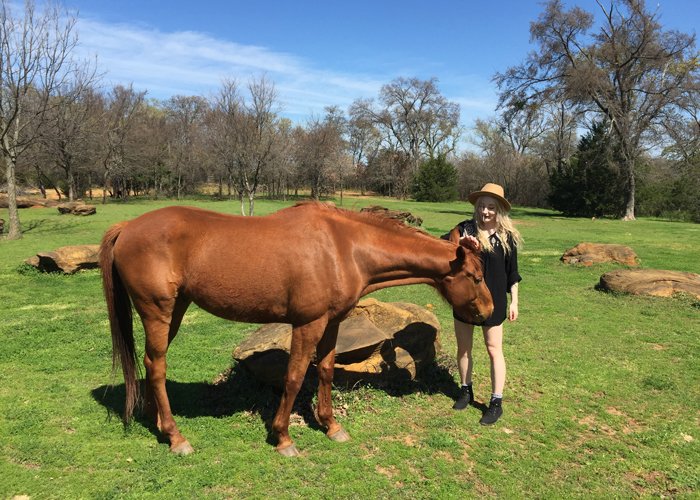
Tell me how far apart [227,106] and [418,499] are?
2486 centimetres

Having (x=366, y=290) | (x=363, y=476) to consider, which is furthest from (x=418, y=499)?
(x=366, y=290)

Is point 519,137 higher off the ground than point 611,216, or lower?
higher

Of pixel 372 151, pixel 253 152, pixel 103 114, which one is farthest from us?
pixel 372 151

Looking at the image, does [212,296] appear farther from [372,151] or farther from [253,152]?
[372,151]

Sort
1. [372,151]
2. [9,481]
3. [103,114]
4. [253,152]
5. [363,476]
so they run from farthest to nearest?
[372,151] → [103,114] → [253,152] → [363,476] → [9,481]

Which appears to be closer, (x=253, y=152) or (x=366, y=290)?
(x=366, y=290)

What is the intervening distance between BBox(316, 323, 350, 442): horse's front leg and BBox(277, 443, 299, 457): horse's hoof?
39cm

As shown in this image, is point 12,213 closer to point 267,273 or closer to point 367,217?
point 267,273

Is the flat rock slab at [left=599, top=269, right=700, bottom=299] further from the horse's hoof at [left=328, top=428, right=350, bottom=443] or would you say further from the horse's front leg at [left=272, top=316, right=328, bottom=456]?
the horse's front leg at [left=272, top=316, right=328, bottom=456]

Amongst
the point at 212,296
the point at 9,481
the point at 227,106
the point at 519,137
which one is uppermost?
the point at 519,137

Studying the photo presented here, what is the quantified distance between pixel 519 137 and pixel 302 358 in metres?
63.7

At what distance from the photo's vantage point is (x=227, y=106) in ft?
80.5

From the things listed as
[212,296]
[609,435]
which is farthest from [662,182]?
[212,296]

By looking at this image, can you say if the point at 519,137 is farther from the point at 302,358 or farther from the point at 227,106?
the point at 302,358
